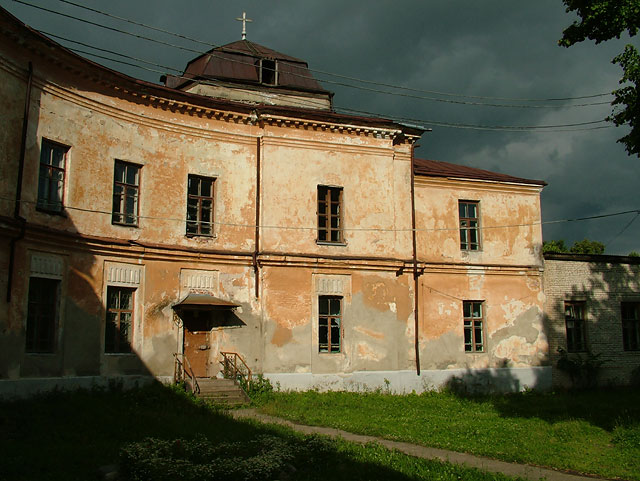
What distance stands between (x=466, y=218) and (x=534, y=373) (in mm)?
6013

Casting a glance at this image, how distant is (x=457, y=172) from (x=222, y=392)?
39.1 feet

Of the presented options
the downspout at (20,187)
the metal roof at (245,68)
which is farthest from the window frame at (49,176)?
the metal roof at (245,68)

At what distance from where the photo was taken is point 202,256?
61.6ft

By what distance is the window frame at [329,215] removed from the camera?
2053cm

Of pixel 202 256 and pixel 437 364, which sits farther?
pixel 437 364

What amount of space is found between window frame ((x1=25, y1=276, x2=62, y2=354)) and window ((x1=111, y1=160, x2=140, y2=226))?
2.64 meters

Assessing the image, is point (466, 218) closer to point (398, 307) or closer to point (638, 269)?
point (398, 307)

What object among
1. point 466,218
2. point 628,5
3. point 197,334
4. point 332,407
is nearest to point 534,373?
point 466,218

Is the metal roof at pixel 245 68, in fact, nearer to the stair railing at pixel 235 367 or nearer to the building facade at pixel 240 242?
the building facade at pixel 240 242

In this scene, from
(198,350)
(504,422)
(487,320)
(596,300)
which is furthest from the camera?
(596,300)

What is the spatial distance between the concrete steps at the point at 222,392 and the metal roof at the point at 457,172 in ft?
32.0

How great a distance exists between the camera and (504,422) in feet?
50.4

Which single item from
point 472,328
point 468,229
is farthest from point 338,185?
point 472,328

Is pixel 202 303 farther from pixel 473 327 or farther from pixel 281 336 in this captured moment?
pixel 473 327
